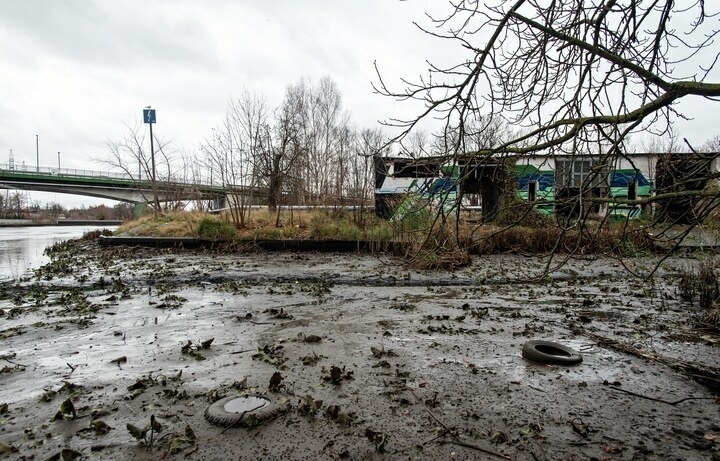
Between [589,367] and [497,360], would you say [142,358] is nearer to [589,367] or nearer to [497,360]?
[497,360]

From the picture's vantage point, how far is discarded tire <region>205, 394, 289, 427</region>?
260cm

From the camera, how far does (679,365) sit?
3.61 meters

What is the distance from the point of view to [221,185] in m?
17.5

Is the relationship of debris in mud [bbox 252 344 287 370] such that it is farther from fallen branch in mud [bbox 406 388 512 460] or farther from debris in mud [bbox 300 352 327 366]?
fallen branch in mud [bbox 406 388 512 460]

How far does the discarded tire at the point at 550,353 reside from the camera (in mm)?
3649

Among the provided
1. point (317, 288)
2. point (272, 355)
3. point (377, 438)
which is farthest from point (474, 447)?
point (317, 288)

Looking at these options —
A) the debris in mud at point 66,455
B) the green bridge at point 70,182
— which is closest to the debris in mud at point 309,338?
the debris in mud at point 66,455

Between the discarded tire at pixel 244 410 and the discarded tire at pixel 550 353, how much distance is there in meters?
2.19

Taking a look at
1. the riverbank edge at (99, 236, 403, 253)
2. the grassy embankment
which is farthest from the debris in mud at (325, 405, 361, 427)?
the riverbank edge at (99, 236, 403, 253)

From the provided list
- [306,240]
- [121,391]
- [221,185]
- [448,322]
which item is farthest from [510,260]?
[221,185]

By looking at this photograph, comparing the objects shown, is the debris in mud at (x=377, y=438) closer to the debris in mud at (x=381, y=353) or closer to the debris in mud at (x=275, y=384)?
the debris in mud at (x=275, y=384)

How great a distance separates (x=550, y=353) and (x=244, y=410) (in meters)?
2.75

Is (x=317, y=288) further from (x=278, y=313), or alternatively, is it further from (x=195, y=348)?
(x=195, y=348)

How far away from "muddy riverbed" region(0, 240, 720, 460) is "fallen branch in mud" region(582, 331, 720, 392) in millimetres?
18
